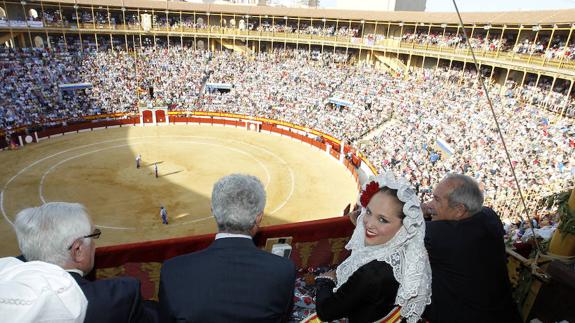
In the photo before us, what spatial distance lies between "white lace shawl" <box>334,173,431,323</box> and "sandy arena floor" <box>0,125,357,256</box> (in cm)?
1416

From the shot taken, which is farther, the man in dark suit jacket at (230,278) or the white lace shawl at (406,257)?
the white lace shawl at (406,257)

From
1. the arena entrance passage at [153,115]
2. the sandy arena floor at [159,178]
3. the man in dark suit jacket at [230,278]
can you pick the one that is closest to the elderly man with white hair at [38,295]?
the man in dark suit jacket at [230,278]

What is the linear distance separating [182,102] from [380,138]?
1955 centimetres

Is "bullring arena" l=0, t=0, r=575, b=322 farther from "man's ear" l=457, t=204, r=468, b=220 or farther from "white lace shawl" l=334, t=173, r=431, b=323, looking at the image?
"white lace shawl" l=334, t=173, r=431, b=323

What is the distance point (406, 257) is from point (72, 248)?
212cm

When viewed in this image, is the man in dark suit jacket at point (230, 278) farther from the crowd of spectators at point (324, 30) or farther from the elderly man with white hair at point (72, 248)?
the crowd of spectators at point (324, 30)

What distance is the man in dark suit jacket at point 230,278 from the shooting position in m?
2.03

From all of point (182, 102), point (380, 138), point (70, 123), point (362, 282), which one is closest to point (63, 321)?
point (362, 282)

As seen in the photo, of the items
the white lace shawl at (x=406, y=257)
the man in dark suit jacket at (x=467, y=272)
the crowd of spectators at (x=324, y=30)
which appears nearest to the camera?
the white lace shawl at (x=406, y=257)

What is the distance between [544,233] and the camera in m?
5.60

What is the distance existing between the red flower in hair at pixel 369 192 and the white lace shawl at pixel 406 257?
0.05 meters

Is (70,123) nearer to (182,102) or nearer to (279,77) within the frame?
(182,102)

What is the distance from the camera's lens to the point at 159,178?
71.5 ft

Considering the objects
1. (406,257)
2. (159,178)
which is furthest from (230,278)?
(159,178)
